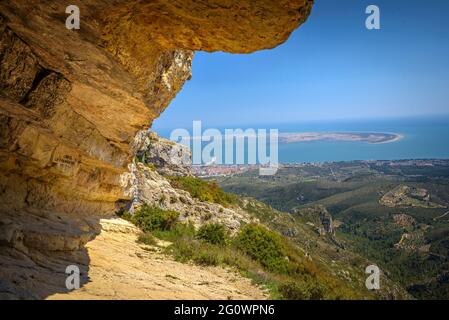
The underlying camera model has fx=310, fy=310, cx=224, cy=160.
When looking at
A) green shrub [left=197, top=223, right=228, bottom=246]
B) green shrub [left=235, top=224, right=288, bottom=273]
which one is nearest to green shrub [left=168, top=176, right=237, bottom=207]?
green shrub [left=235, top=224, right=288, bottom=273]

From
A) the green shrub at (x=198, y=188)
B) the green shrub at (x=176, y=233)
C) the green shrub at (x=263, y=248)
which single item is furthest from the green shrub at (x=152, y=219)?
the green shrub at (x=198, y=188)

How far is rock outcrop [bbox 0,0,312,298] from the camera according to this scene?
5918mm

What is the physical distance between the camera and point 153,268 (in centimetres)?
1180

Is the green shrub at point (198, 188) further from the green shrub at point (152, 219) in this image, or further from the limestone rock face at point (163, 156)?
the green shrub at point (152, 219)

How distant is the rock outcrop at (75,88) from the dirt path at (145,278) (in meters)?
0.84

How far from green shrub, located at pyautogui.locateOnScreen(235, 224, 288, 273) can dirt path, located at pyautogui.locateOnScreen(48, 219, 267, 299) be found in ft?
16.8

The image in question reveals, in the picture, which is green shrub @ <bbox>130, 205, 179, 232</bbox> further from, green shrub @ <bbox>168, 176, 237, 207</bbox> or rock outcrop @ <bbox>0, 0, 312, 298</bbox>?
green shrub @ <bbox>168, 176, 237, 207</bbox>

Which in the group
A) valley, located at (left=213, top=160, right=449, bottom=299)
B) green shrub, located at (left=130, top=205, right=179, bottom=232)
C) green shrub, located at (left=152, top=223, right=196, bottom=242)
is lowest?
valley, located at (left=213, top=160, right=449, bottom=299)

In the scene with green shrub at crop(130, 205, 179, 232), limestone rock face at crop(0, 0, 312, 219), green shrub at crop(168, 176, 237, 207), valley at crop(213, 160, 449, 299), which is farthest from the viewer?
valley at crop(213, 160, 449, 299)

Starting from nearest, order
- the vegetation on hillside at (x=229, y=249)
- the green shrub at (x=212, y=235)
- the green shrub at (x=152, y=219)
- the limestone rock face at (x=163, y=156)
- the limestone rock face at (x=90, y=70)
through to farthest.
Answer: the limestone rock face at (x=90, y=70)
the vegetation on hillside at (x=229, y=249)
the green shrub at (x=212, y=235)
the green shrub at (x=152, y=219)
the limestone rock face at (x=163, y=156)

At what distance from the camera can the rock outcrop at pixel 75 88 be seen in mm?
5918
